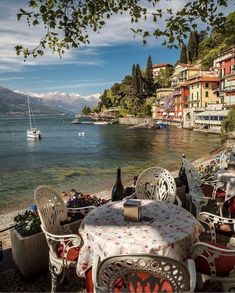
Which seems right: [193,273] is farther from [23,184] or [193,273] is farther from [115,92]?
[115,92]

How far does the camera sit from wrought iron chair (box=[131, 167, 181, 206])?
198 inches

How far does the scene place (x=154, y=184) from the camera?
5.12 metres

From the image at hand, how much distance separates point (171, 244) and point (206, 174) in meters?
5.67

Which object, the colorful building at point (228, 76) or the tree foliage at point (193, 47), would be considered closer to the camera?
the colorful building at point (228, 76)

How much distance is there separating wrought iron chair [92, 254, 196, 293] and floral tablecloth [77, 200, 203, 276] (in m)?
0.35

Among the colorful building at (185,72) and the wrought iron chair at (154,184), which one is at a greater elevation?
the colorful building at (185,72)

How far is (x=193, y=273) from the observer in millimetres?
2504

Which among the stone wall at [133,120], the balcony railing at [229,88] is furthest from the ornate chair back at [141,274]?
the stone wall at [133,120]

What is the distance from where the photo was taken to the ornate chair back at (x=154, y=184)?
5.02 m

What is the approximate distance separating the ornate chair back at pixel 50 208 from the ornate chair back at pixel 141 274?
4.82 ft

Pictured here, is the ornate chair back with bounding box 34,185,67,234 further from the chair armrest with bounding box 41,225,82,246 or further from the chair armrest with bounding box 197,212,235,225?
the chair armrest with bounding box 197,212,235,225

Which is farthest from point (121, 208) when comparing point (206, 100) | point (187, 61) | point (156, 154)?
point (187, 61)

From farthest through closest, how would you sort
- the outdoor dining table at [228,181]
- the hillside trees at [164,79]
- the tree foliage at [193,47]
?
the hillside trees at [164,79] < the tree foliage at [193,47] < the outdoor dining table at [228,181]

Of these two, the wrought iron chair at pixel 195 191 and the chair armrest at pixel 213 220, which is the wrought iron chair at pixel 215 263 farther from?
the wrought iron chair at pixel 195 191
